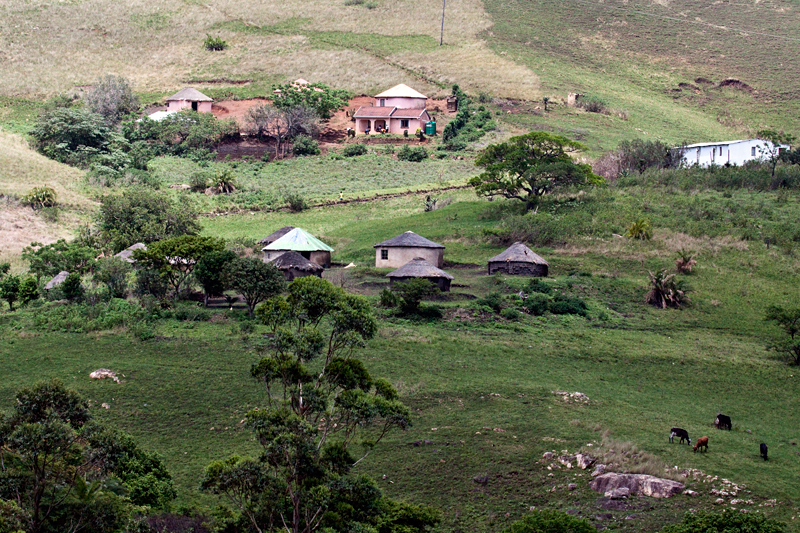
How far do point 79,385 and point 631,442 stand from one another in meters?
17.6

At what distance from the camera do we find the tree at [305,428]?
1775 cm

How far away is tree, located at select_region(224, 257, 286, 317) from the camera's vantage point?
124 ft

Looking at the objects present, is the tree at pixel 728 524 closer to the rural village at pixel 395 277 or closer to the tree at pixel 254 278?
the rural village at pixel 395 277

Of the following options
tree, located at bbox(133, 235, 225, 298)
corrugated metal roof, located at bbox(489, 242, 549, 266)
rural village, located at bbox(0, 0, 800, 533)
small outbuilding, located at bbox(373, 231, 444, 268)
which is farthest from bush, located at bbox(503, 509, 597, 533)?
small outbuilding, located at bbox(373, 231, 444, 268)

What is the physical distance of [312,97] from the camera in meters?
86.8

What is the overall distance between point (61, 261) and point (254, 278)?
13233 mm

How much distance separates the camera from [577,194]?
59.0 m

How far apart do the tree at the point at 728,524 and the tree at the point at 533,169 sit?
3900 cm

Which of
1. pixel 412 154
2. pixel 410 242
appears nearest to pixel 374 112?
pixel 412 154

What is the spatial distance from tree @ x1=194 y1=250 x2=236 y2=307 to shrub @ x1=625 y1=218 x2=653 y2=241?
22507mm

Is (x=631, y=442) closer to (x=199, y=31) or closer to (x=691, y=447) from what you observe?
(x=691, y=447)

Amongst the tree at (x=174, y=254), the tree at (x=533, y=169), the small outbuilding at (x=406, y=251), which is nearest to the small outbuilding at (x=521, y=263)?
the small outbuilding at (x=406, y=251)

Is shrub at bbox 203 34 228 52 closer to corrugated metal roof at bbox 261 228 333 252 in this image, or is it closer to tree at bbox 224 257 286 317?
corrugated metal roof at bbox 261 228 333 252

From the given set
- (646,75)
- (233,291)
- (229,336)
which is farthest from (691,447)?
(646,75)
